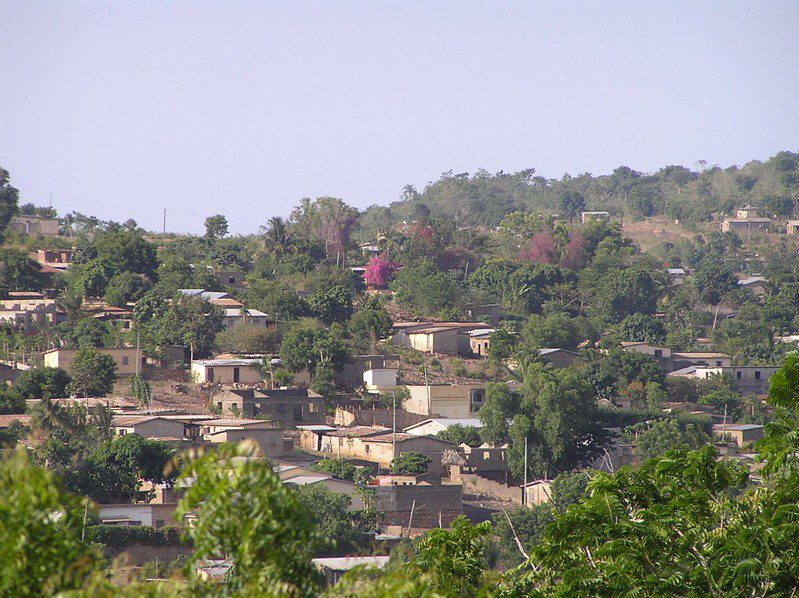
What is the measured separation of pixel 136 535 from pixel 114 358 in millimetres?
13161

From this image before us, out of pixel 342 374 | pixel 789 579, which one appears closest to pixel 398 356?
pixel 342 374

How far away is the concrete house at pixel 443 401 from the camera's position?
3841cm

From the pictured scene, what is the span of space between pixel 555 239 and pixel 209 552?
179ft

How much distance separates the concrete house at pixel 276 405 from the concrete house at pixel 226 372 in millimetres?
1411

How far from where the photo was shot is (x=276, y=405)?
35.6m

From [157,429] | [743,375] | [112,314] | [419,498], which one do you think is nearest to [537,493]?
[419,498]

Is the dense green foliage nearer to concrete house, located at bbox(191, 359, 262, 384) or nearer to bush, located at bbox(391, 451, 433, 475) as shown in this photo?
concrete house, located at bbox(191, 359, 262, 384)

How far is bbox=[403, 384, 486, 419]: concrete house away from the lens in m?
38.4

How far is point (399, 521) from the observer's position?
28188mm

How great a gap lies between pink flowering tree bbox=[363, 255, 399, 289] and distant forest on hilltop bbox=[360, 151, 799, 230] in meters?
22.2

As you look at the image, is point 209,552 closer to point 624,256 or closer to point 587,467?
point 587,467

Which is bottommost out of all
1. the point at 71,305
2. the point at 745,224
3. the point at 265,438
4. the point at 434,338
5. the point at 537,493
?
the point at 537,493

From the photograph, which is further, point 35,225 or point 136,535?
point 35,225

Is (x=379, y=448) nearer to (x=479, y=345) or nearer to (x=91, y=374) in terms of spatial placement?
(x=91, y=374)
